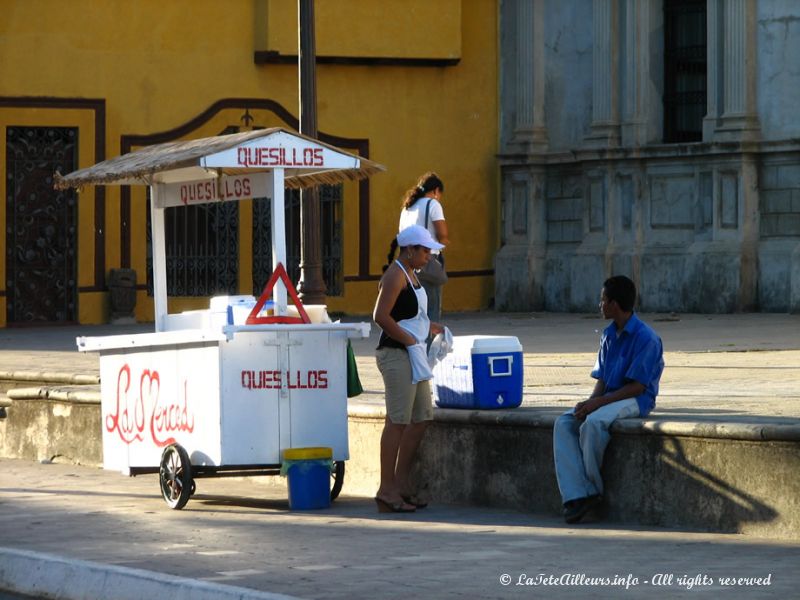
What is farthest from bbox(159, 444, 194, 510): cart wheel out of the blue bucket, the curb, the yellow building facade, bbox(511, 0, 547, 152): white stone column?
bbox(511, 0, 547, 152): white stone column

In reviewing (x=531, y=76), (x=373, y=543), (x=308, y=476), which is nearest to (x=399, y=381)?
(x=308, y=476)

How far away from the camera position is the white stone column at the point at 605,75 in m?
25.5

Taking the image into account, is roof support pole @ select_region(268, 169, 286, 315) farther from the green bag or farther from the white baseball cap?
the white baseball cap

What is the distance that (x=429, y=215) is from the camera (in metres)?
13.9

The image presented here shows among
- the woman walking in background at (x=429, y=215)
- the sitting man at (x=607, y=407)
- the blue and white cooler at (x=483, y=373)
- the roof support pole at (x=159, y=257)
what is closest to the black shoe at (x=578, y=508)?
the sitting man at (x=607, y=407)

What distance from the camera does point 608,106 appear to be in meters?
25.6

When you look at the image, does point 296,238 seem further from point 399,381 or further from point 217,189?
point 399,381

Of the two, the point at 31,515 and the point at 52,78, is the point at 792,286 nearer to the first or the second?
the point at 52,78

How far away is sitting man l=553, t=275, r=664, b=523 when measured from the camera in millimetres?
10648

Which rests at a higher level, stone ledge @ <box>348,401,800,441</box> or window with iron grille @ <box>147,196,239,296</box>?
window with iron grille @ <box>147,196,239,296</box>

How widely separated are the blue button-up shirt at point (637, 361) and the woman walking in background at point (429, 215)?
3119mm

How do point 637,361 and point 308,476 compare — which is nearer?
point 637,361

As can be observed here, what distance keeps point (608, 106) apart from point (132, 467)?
1418 cm

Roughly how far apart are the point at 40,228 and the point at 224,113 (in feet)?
9.93
